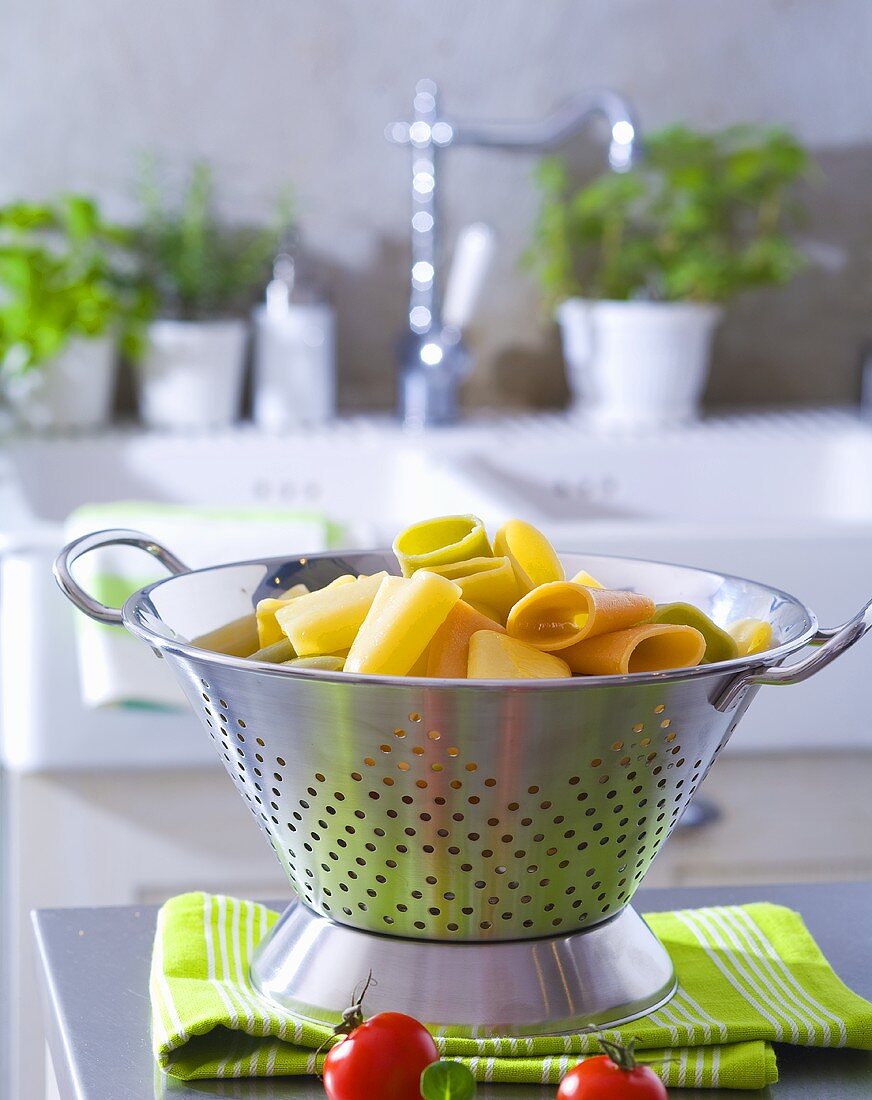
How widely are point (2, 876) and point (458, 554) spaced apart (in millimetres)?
885

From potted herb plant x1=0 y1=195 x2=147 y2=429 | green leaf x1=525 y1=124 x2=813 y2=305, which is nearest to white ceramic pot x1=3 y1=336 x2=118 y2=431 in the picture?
potted herb plant x1=0 y1=195 x2=147 y2=429

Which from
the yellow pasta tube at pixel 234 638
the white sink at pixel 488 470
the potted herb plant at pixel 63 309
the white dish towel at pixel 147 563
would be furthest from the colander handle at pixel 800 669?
the potted herb plant at pixel 63 309

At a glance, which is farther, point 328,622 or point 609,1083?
point 328,622

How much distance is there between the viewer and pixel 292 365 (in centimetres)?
196

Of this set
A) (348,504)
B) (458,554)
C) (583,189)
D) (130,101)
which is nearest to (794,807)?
(348,504)

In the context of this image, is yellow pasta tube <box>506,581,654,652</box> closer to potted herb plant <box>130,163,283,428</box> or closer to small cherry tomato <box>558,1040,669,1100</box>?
small cherry tomato <box>558,1040,669,1100</box>

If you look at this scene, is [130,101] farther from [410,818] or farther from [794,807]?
[410,818]

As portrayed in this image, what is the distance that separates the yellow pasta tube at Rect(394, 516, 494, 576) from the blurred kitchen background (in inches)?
35.2

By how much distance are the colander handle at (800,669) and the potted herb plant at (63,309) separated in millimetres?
1354

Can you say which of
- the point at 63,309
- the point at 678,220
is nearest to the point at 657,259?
→ the point at 678,220

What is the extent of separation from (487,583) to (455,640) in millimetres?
41

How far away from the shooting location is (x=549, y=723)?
558mm

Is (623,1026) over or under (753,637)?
under

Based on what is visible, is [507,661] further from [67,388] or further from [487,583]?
[67,388]
